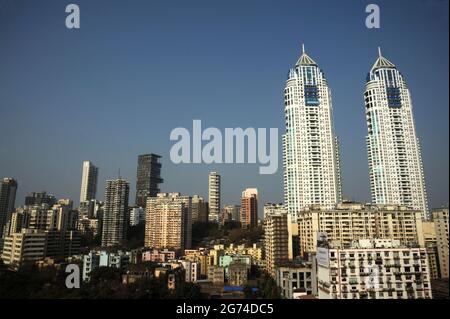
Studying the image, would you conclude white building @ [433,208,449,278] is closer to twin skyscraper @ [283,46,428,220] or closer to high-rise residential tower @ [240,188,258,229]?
twin skyscraper @ [283,46,428,220]

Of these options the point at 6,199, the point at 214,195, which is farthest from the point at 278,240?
the point at 6,199

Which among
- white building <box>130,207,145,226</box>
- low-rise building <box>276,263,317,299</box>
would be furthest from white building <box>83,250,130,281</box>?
white building <box>130,207,145,226</box>

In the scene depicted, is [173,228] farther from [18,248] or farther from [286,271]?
[286,271]

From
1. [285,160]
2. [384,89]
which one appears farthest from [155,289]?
[384,89]

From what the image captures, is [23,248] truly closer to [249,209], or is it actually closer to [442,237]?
[249,209]

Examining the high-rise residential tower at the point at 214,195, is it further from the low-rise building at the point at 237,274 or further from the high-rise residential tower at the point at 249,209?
the low-rise building at the point at 237,274
